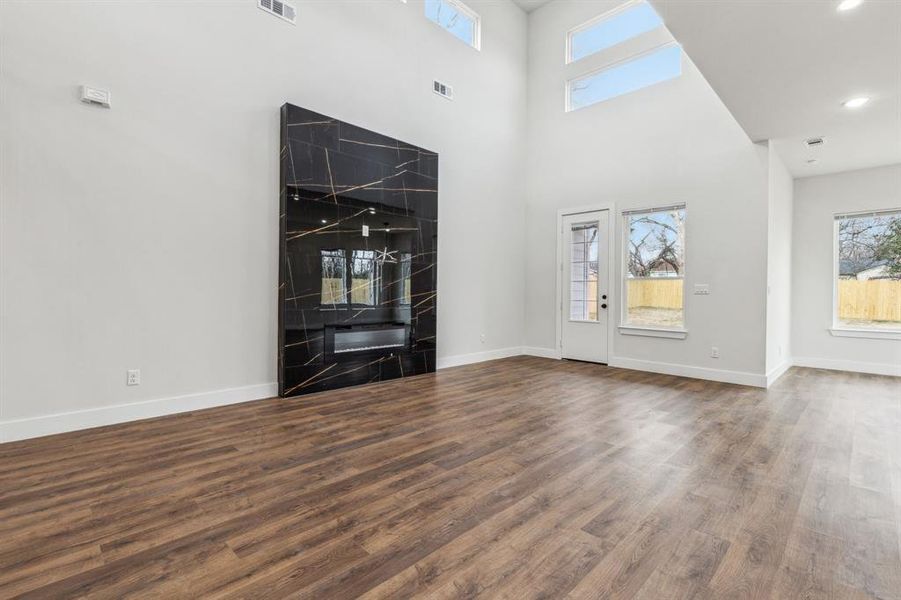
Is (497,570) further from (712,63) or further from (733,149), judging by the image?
(733,149)

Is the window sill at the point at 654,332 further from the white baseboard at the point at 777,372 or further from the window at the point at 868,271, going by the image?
the window at the point at 868,271

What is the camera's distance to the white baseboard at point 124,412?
3.00 metres

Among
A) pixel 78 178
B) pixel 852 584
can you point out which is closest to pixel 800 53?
pixel 852 584

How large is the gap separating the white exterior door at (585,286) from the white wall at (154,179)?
128 inches

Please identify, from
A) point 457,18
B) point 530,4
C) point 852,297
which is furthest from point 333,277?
point 852,297

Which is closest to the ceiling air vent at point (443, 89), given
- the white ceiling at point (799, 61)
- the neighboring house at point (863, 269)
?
the white ceiling at point (799, 61)

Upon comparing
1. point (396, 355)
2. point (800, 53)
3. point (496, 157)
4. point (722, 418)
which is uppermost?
point (496, 157)

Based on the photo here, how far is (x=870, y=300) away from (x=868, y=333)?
0.47 meters

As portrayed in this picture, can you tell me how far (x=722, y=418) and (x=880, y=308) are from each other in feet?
13.5

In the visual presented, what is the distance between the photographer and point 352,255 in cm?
479

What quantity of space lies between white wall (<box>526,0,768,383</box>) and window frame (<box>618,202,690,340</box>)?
0.18ft

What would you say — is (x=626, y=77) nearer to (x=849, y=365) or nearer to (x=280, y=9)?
(x=280, y=9)

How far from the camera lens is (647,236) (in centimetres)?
597

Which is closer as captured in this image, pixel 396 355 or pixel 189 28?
pixel 189 28
